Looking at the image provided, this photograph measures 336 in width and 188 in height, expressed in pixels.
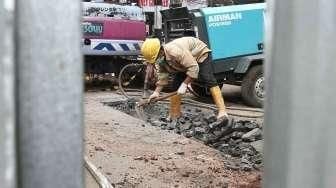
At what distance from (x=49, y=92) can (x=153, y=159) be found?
527cm

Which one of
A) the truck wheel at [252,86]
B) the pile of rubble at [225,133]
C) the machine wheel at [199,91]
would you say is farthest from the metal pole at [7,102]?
the machine wheel at [199,91]

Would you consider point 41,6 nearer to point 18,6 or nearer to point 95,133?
point 18,6

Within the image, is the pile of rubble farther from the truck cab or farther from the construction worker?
the truck cab

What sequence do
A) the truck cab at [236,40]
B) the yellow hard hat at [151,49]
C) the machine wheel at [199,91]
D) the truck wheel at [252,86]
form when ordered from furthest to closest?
1. the machine wheel at [199,91]
2. the truck wheel at [252,86]
3. the truck cab at [236,40]
4. the yellow hard hat at [151,49]

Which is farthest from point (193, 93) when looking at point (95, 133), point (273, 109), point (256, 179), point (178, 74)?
point (273, 109)

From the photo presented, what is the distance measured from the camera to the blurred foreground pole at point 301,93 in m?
0.92

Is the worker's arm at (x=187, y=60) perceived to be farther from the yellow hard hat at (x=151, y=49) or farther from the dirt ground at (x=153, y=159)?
the dirt ground at (x=153, y=159)

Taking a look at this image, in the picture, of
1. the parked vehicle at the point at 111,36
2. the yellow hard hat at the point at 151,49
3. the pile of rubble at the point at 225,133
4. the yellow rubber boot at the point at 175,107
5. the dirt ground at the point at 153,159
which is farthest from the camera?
the parked vehicle at the point at 111,36

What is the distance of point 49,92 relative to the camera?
0.76 metres

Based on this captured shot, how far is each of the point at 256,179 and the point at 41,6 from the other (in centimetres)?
467

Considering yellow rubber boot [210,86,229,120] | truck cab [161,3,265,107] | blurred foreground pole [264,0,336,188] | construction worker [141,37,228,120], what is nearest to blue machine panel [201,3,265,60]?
truck cab [161,3,265,107]

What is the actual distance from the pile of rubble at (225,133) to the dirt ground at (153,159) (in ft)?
0.81

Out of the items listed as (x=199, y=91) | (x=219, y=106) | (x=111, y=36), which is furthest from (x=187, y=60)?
(x=111, y=36)

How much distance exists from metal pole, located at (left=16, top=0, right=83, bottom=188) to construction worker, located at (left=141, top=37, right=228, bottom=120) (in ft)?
24.5
